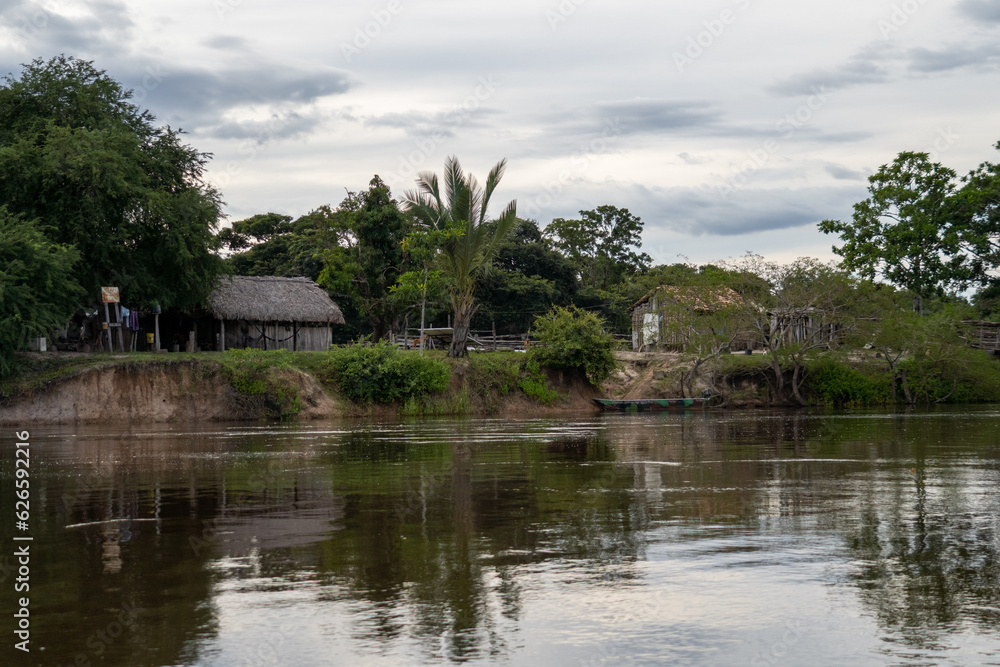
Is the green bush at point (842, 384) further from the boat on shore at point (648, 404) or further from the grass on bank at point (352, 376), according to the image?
the grass on bank at point (352, 376)

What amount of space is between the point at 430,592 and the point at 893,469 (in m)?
11.3

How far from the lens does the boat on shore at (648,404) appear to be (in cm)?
4534

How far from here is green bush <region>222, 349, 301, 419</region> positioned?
128ft

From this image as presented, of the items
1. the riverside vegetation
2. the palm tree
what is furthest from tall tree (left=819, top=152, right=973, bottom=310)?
the palm tree

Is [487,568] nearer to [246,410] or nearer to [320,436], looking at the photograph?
[320,436]

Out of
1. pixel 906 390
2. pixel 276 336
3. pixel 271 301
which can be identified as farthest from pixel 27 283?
pixel 906 390

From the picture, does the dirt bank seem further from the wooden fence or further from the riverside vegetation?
the wooden fence

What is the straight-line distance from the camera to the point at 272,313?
4903cm

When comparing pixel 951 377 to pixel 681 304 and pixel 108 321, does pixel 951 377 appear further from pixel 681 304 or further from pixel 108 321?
pixel 108 321

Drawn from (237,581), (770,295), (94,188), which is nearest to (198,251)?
(94,188)

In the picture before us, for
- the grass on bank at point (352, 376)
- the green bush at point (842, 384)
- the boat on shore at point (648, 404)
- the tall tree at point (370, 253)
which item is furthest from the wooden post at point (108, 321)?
the green bush at point (842, 384)

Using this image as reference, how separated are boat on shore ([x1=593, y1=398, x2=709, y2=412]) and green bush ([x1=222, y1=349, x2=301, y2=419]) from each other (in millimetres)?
14912

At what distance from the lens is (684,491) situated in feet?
45.1

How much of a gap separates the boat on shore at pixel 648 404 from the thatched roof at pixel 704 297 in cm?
474
